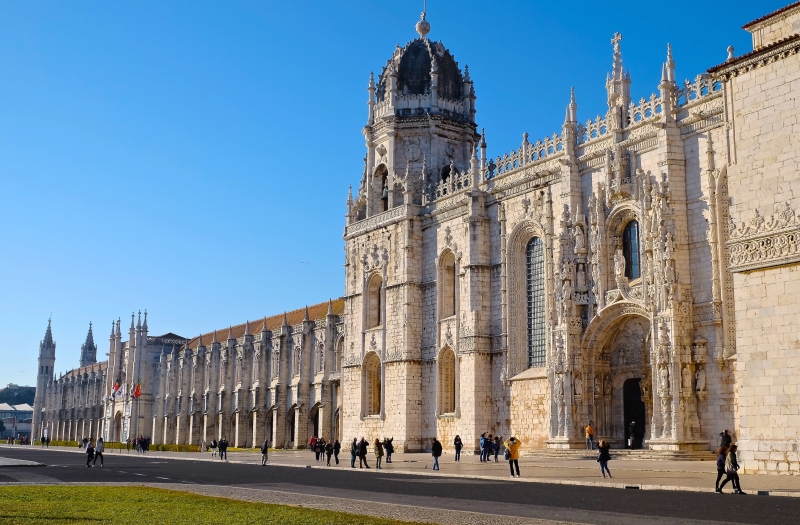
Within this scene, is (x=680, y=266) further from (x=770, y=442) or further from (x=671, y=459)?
(x=770, y=442)

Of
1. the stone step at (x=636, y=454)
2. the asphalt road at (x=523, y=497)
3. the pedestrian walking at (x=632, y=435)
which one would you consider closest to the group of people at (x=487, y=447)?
the stone step at (x=636, y=454)

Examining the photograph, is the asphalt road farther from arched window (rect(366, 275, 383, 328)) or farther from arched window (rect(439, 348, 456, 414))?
arched window (rect(366, 275, 383, 328))

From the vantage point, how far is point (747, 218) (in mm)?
24781

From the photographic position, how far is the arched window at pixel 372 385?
50.2 metres

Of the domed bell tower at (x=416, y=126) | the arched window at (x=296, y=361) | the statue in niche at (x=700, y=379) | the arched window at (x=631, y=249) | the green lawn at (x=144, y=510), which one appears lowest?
the green lawn at (x=144, y=510)

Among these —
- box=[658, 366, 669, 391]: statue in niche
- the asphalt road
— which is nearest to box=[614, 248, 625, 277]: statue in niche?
box=[658, 366, 669, 391]: statue in niche

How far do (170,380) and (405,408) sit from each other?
170ft

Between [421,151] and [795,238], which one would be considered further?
[421,151]

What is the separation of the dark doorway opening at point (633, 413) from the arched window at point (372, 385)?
16.9 m

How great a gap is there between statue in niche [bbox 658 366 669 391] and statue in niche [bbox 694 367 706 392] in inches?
38.4

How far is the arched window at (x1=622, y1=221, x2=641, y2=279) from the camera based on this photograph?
→ 116 ft

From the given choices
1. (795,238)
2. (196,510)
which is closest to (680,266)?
(795,238)

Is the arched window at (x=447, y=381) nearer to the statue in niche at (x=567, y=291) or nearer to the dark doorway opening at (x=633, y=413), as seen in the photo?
the statue in niche at (x=567, y=291)

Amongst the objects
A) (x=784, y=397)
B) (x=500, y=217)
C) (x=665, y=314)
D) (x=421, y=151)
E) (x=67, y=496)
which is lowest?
(x=67, y=496)
